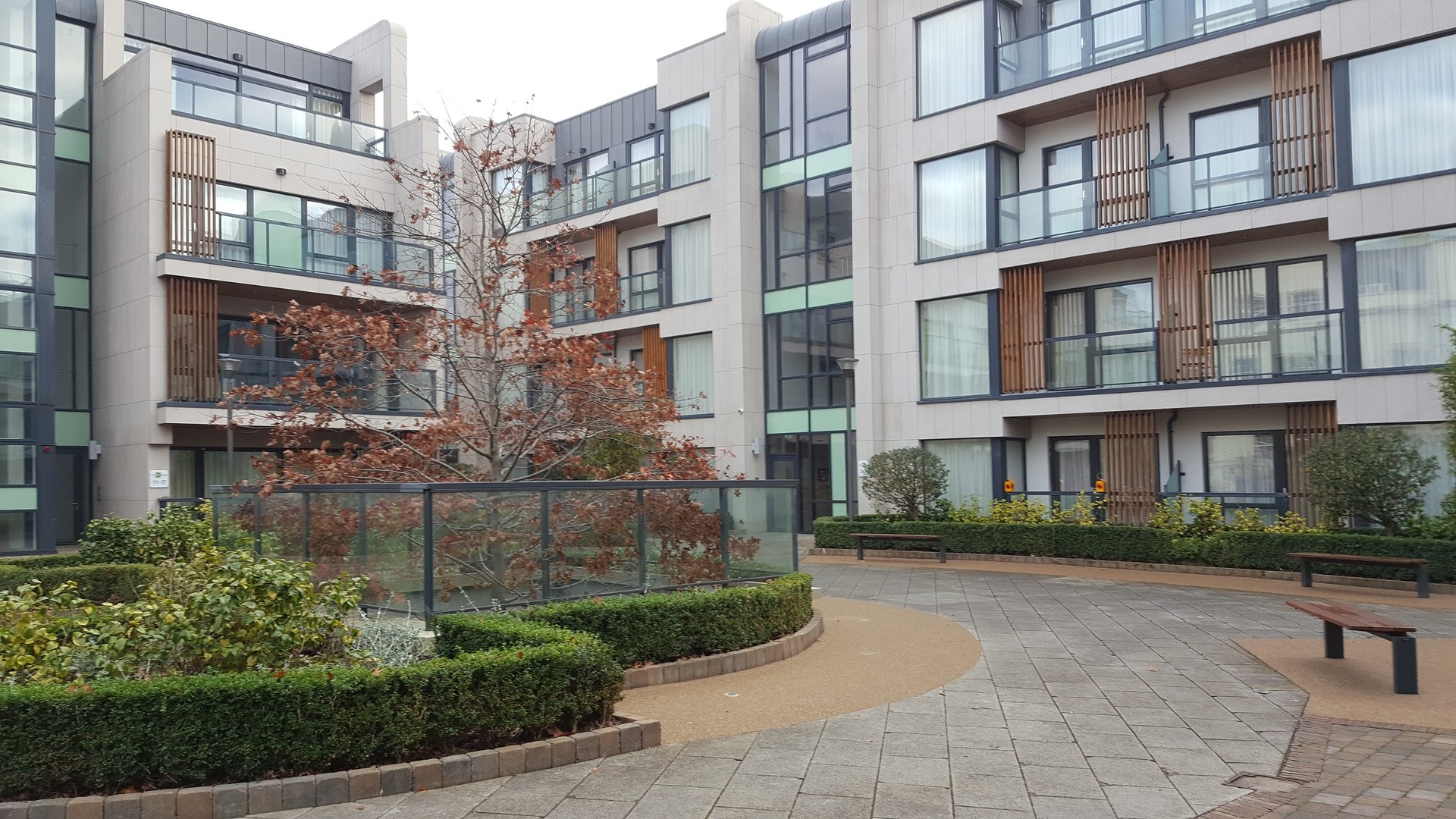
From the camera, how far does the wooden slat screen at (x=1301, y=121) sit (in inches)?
784

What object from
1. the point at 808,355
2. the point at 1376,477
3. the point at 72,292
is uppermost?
the point at 72,292

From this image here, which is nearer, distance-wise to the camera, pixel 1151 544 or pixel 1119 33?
pixel 1151 544

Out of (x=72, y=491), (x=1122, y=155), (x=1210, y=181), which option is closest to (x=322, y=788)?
(x=1210, y=181)

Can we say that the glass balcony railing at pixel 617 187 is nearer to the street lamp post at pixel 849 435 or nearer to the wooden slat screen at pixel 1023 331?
the street lamp post at pixel 849 435

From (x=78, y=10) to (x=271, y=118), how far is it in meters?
5.28

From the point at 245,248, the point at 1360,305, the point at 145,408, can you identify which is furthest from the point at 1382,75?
the point at 145,408

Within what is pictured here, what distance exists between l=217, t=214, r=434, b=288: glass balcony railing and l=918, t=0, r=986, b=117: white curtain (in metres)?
13.5

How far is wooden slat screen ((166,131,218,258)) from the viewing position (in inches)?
1065

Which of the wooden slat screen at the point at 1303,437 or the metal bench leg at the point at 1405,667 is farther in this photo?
the wooden slat screen at the point at 1303,437

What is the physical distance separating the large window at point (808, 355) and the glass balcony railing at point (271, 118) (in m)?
13.8

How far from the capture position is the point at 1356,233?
62.1 ft

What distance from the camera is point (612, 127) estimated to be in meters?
35.3

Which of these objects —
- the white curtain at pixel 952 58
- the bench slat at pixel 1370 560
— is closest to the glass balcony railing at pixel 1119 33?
the white curtain at pixel 952 58

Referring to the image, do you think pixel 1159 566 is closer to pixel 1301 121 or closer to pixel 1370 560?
pixel 1370 560
